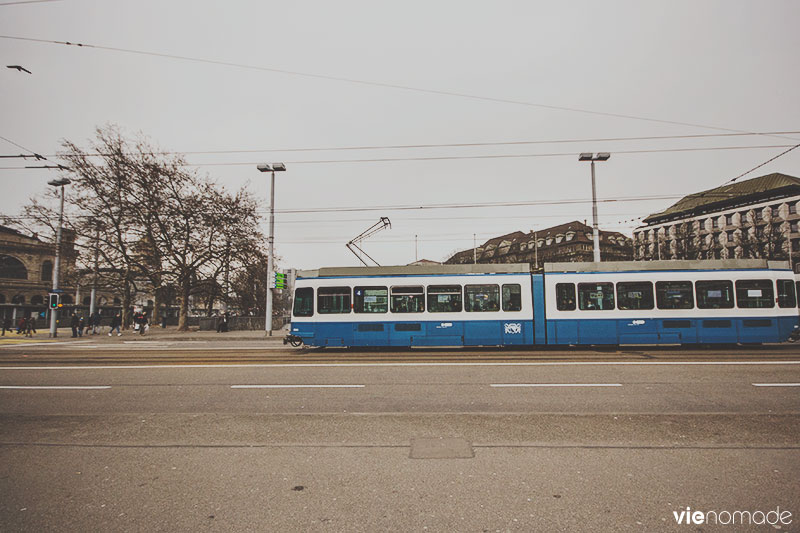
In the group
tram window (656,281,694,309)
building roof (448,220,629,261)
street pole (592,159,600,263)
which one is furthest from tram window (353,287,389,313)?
building roof (448,220,629,261)

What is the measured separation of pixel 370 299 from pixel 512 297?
4.83m

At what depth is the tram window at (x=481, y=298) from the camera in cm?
1432

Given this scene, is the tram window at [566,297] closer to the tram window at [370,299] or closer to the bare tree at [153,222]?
the tram window at [370,299]

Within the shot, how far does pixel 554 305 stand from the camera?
46.5 feet

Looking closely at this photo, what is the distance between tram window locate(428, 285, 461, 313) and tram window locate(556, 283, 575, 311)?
Answer: 10.9ft

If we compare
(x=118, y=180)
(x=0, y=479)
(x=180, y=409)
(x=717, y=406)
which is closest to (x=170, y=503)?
(x=0, y=479)

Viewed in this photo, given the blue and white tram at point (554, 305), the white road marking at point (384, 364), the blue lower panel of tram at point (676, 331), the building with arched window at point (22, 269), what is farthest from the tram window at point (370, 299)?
the building with arched window at point (22, 269)

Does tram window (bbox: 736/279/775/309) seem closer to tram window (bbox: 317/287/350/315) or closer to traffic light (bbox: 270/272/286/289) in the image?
tram window (bbox: 317/287/350/315)

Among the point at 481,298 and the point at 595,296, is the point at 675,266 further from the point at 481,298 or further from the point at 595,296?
the point at 481,298

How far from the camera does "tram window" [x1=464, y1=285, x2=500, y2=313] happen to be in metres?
14.3

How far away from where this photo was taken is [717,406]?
640 cm

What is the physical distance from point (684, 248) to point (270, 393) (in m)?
49.1

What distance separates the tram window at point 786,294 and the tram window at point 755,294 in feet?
0.85

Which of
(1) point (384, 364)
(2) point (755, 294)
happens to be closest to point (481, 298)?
(1) point (384, 364)
